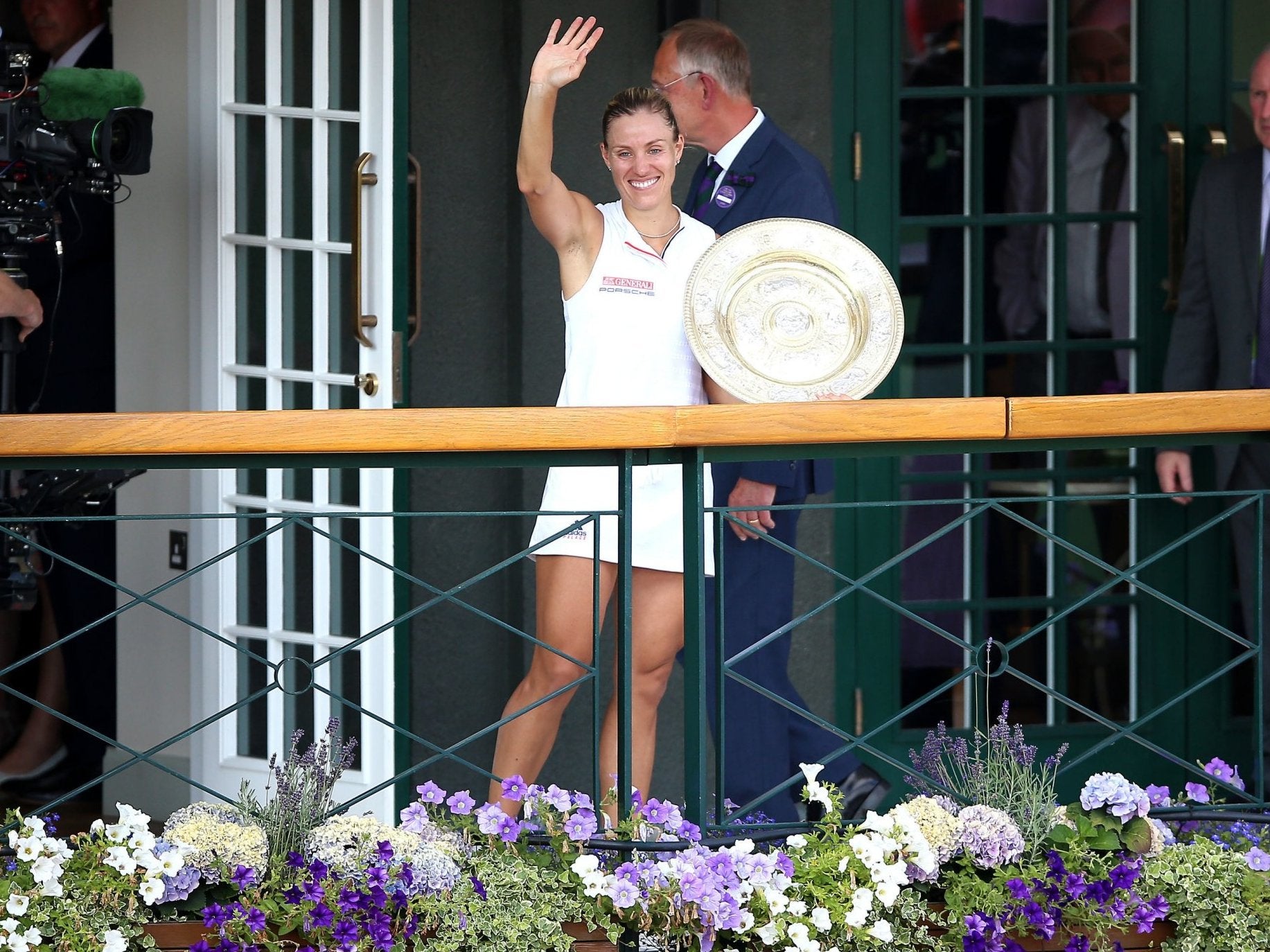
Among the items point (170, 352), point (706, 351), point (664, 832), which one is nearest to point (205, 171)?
point (170, 352)

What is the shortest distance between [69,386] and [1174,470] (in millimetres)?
2897

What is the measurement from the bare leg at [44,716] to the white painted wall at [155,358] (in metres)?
0.16

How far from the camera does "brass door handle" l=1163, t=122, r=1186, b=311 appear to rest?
4477mm

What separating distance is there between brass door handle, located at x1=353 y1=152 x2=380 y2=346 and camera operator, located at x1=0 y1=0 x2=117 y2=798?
3.38 ft

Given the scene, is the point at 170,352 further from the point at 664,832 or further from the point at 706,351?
the point at 664,832

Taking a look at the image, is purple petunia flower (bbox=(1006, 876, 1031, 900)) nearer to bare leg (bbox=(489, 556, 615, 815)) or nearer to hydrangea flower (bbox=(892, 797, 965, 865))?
hydrangea flower (bbox=(892, 797, 965, 865))

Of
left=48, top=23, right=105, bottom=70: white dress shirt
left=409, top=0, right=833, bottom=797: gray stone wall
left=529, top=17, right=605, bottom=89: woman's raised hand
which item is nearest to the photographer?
left=529, top=17, right=605, bottom=89: woman's raised hand

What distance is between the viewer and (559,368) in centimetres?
454

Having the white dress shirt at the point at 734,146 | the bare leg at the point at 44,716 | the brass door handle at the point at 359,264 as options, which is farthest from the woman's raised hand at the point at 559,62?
the bare leg at the point at 44,716

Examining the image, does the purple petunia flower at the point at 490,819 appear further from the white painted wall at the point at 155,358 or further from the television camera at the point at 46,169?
the white painted wall at the point at 155,358

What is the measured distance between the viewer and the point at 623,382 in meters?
3.38

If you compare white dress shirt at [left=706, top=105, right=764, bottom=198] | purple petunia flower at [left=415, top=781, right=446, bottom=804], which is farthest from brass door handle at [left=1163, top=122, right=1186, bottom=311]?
purple petunia flower at [left=415, top=781, right=446, bottom=804]

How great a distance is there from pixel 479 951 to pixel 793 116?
8.15ft

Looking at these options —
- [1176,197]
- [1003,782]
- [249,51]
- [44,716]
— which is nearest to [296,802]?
[1003,782]
